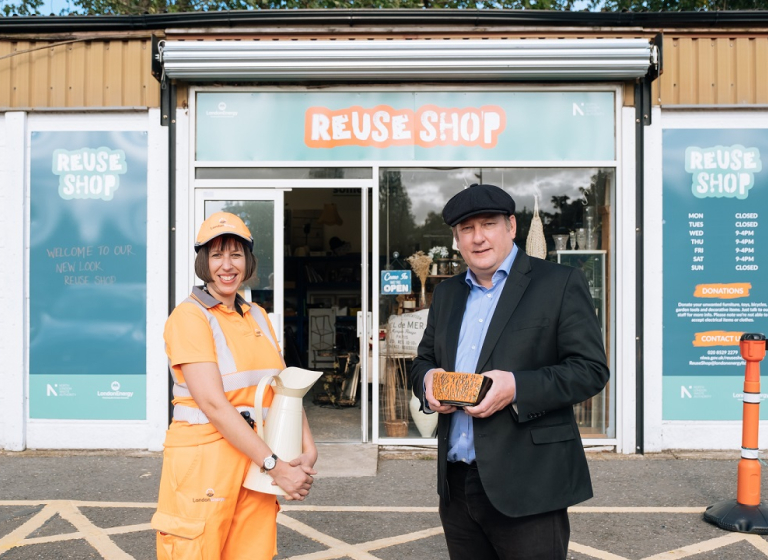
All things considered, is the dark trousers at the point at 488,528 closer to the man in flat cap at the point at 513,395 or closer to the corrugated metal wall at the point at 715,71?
the man in flat cap at the point at 513,395

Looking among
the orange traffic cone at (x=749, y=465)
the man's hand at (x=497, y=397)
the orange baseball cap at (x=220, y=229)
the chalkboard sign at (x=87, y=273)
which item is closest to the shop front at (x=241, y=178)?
the chalkboard sign at (x=87, y=273)

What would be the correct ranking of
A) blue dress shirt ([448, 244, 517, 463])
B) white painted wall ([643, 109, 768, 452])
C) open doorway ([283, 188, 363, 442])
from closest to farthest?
blue dress shirt ([448, 244, 517, 463]) < white painted wall ([643, 109, 768, 452]) < open doorway ([283, 188, 363, 442])

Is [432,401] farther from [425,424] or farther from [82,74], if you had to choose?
[82,74]

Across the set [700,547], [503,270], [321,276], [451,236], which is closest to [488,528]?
[503,270]

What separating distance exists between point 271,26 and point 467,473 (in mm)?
5515

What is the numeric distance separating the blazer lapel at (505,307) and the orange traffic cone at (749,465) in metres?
2.84

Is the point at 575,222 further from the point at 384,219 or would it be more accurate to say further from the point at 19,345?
the point at 19,345

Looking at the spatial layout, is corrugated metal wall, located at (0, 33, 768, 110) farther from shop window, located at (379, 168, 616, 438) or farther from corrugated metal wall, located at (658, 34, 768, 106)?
shop window, located at (379, 168, 616, 438)

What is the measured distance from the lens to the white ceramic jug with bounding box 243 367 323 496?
2506 millimetres

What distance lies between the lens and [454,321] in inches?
104

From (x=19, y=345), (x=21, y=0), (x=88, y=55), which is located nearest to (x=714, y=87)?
(x=88, y=55)

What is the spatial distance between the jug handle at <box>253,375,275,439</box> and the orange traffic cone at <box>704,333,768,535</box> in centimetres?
345

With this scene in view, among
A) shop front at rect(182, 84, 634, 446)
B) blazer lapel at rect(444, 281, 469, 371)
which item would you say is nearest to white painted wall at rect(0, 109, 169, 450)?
shop front at rect(182, 84, 634, 446)

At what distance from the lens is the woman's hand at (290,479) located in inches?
96.6
